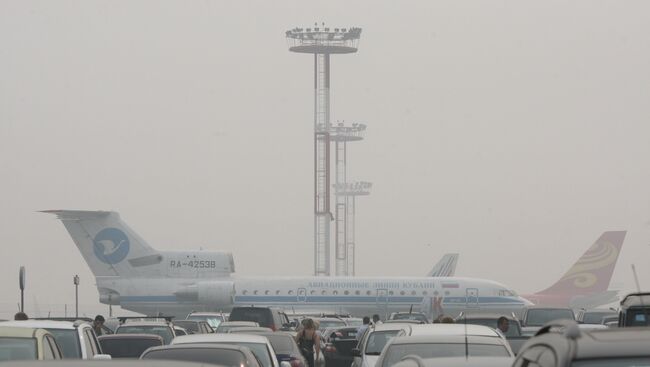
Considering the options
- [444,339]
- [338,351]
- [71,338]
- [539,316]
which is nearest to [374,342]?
[71,338]

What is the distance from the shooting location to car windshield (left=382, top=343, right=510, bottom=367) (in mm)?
13562

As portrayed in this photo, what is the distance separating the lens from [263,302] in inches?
2552

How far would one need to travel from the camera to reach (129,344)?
64.0 ft

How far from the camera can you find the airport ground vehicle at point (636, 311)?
41.9ft

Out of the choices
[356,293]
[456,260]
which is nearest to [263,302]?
[356,293]

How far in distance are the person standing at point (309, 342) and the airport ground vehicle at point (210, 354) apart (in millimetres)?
9164

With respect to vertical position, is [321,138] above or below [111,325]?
above

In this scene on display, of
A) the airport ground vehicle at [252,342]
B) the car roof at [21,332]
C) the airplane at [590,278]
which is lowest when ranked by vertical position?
the airplane at [590,278]

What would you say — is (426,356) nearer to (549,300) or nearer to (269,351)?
(269,351)

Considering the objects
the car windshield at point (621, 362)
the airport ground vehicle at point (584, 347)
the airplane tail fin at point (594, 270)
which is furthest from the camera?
the airplane tail fin at point (594, 270)

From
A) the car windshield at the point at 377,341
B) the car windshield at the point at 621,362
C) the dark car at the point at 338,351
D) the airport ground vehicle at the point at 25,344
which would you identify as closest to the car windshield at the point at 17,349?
the airport ground vehicle at the point at 25,344

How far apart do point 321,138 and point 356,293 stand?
29.4 meters

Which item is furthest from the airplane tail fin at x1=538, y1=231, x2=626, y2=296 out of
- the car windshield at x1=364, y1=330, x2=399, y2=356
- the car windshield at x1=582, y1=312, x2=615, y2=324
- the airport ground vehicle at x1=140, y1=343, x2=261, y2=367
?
the airport ground vehicle at x1=140, y1=343, x2=261, y2=367

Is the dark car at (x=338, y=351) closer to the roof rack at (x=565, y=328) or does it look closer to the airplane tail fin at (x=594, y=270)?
the roof rack at (x=565, y=328)
